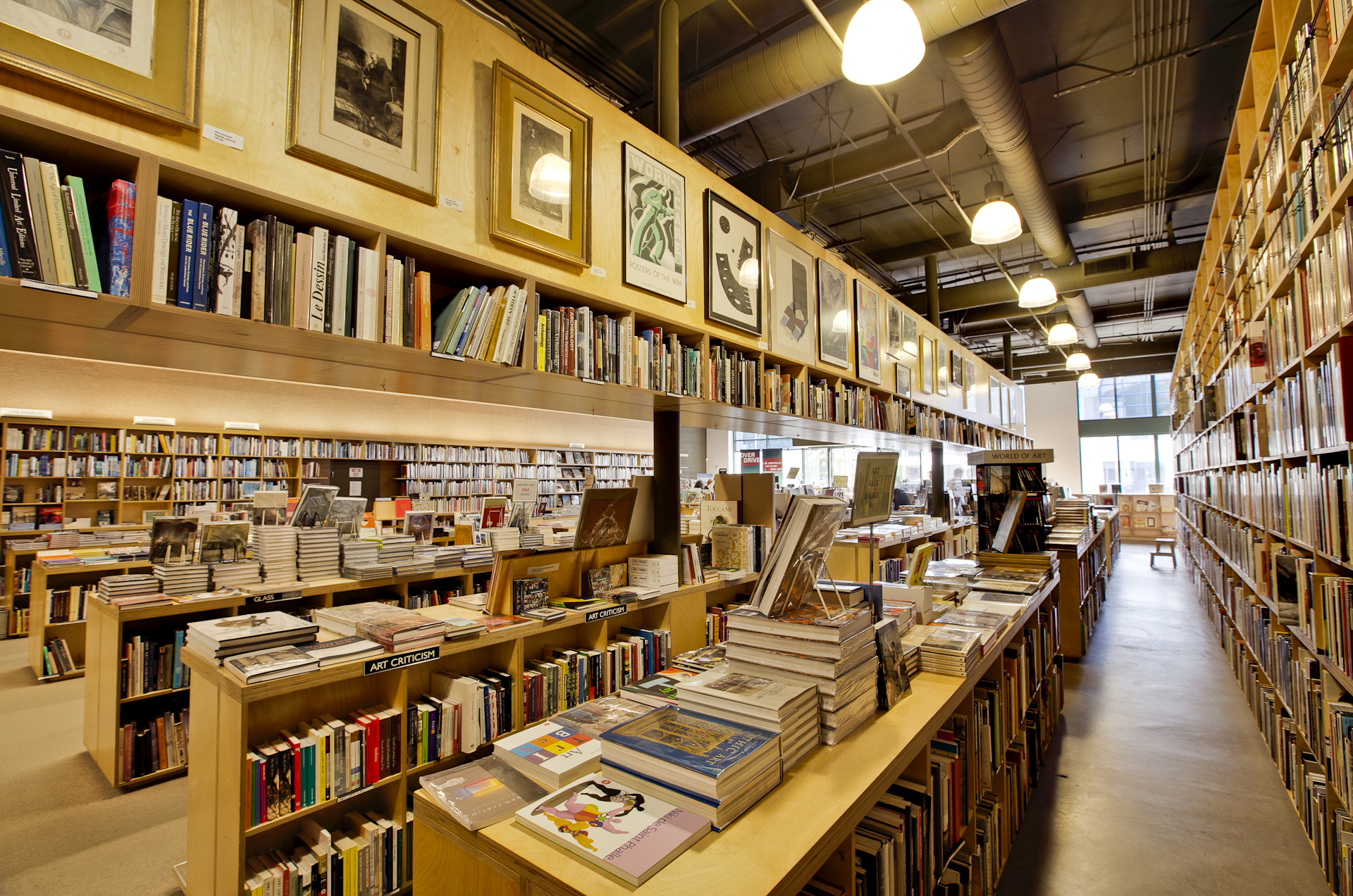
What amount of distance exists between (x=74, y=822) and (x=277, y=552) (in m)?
1.50

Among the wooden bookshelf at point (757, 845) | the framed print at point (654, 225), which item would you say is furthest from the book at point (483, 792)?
the framed print at point (654, 225)

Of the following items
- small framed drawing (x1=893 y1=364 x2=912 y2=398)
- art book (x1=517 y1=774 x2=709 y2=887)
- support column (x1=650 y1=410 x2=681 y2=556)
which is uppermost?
small framed drawing (x1=893 y1=364 x2=912 y2=398)

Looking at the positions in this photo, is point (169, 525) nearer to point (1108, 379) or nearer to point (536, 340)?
point (536, 340)

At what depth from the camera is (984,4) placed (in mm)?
3568

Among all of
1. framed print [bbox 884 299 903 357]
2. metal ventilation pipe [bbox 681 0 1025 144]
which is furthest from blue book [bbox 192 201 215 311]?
framed print [bbox 884 299 903 357]

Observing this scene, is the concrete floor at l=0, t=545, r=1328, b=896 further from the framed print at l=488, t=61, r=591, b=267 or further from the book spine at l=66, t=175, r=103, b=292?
the framed print at l=488, t=61, r=591, b=267

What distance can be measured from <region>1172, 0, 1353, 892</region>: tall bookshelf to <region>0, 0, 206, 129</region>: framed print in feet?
11.4

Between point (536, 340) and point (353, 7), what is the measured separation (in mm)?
1333

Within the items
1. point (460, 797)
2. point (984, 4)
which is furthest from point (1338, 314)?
point (460, 797)

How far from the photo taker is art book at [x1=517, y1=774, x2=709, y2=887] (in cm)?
100

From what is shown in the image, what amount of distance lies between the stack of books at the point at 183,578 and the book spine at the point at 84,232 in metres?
2.55

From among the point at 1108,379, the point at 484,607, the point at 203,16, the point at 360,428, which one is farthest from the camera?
the point at 1108,379

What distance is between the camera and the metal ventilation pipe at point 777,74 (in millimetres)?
3691

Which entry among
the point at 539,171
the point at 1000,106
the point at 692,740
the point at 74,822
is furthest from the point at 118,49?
the point at 1000,106
